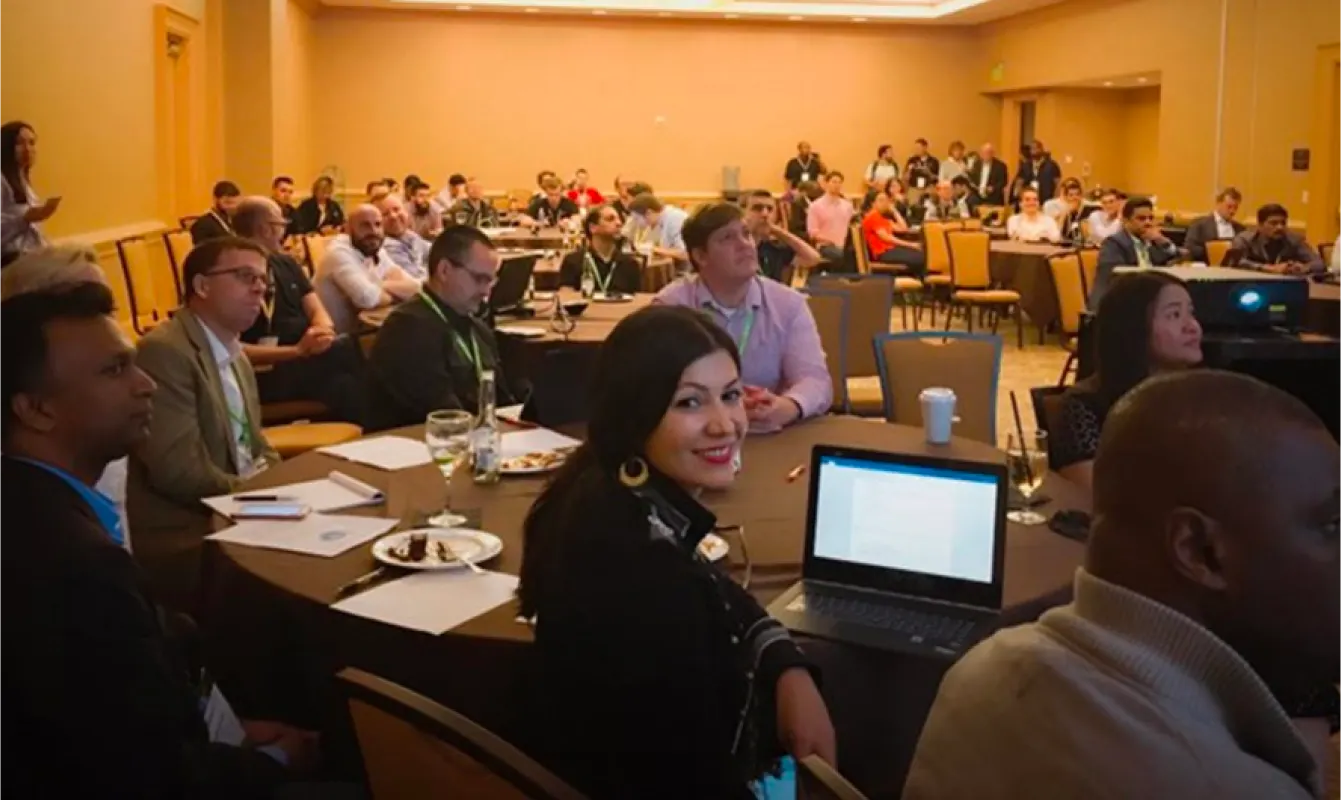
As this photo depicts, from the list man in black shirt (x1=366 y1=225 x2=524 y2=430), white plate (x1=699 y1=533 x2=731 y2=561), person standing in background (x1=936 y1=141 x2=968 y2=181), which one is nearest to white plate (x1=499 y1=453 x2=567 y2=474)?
white plate (x1=699 y1=533 x2=731 y2=561)

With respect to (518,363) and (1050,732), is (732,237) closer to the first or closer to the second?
(518,363)

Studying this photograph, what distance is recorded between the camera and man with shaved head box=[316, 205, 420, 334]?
6695 mm

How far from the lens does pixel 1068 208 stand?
14.4 meters

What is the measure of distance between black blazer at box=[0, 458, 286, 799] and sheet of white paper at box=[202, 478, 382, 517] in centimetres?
102

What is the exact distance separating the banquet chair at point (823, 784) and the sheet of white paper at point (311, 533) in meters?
1.30

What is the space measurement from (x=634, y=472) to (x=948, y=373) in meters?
2.47

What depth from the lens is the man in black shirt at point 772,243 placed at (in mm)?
8695

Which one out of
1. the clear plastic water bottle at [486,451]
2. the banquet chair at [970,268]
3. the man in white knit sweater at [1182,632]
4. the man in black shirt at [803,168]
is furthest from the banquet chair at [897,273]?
the man in white knit sweater at [1182,632]

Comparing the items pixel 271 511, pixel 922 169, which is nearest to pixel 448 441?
pixel 271 511

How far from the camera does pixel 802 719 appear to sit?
6.19ft

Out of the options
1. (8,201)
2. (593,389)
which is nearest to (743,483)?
(593,389)

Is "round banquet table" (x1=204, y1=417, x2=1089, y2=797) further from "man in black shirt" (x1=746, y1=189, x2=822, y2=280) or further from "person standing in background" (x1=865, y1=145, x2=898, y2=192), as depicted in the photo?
"person standing in background" (x1=865, y1=145, x2=898, y2=192)

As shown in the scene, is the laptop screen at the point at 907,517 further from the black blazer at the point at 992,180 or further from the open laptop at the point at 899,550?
the black blazer at the point at 992,180

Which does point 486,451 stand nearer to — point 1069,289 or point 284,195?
point 1069,289
